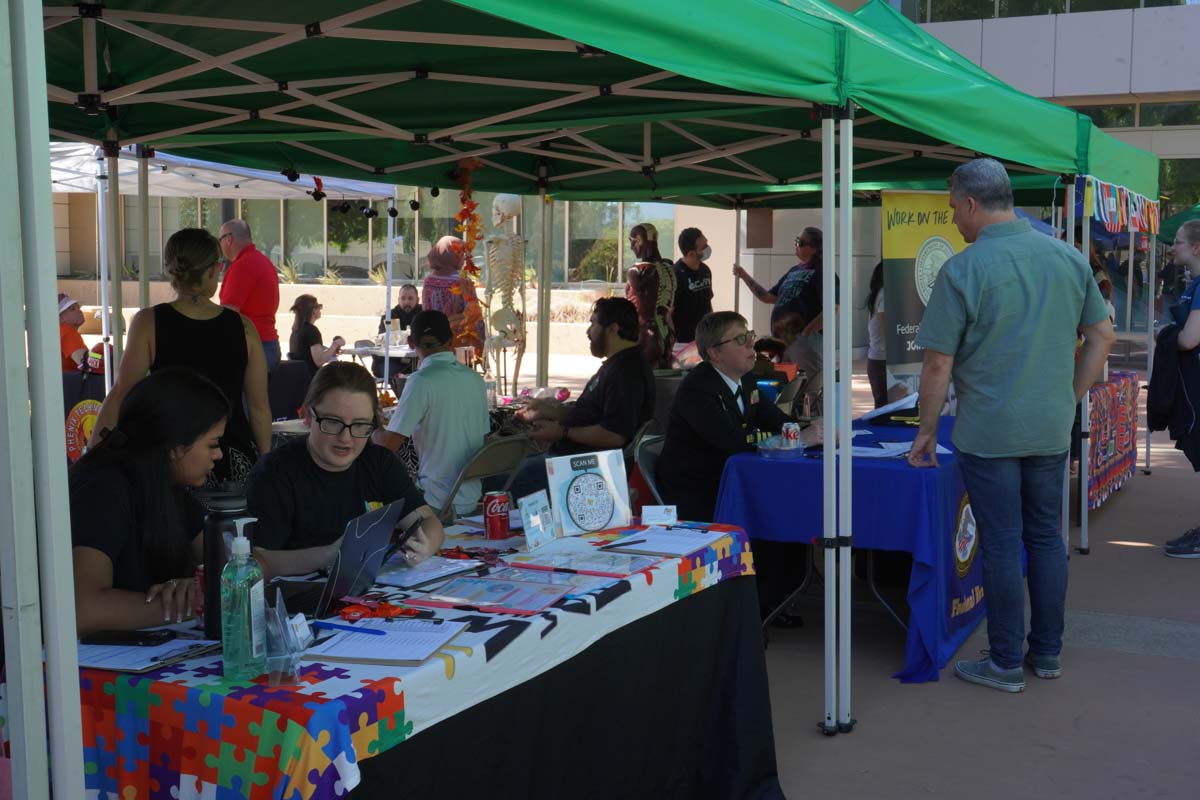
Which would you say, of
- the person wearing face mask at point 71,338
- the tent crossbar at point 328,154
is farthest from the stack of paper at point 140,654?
the person wearing face mask at point 71,338

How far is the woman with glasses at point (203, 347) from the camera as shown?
4.26m

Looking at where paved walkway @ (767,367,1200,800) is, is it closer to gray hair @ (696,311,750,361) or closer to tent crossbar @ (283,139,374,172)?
gray hair @ (696,311,750,361)

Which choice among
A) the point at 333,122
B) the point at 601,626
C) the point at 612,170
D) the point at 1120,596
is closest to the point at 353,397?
the point at 601,626

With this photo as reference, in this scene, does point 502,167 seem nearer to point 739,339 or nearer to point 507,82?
point 507,82

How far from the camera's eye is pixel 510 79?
15.4 ft

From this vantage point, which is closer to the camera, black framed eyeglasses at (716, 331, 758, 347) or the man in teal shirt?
the man in teal shirt

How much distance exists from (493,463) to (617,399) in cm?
87

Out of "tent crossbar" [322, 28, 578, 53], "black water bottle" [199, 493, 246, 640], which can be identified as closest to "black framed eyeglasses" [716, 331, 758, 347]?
"tent crossbar" [322, 28, 578, 53]

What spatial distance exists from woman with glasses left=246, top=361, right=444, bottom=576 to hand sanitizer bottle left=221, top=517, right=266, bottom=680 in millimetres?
769

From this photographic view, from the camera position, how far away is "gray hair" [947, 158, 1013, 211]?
13.9ft

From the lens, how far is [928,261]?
523 centimetres

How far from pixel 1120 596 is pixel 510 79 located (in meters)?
3.64

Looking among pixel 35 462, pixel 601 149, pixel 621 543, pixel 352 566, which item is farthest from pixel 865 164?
pixel 35 462

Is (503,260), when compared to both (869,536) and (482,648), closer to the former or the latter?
(869,536)
